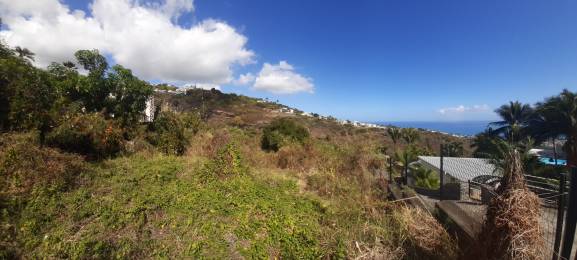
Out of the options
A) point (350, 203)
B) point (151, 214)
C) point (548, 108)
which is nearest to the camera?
point (151, 214)

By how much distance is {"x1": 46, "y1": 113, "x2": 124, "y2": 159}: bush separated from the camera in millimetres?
7004

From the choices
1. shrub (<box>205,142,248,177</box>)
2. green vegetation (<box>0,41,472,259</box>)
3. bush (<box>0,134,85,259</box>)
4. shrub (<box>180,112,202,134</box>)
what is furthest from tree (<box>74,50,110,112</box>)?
shrub (<box>205,142,248,177</box>)

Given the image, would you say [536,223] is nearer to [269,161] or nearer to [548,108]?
[269,161]

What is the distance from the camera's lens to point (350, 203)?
532 centimetres

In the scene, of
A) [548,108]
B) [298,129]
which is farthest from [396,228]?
[548,108]

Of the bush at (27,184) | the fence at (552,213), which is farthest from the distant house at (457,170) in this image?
the bush at (27,184)

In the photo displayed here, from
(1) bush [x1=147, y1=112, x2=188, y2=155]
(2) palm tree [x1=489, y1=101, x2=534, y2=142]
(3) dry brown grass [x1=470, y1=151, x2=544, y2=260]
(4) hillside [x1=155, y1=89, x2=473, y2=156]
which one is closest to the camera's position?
(3) dry brown grass [x1=470, y1=151, x2=544, y2=260]

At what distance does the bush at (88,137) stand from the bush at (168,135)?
124cm

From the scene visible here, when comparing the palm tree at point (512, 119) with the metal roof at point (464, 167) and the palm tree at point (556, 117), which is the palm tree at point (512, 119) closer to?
the palm tree at point (556, 117)

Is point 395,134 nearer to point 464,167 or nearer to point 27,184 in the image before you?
point 464,167

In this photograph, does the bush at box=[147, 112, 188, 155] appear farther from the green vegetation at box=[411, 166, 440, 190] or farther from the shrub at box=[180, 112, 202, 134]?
the green vegetation at box=[411, 166, 440, 190]

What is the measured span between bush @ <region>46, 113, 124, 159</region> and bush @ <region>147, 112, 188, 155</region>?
48.7 inches

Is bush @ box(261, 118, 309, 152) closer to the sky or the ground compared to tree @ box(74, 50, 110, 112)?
closer to the ground

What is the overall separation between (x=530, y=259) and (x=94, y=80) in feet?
39.8
